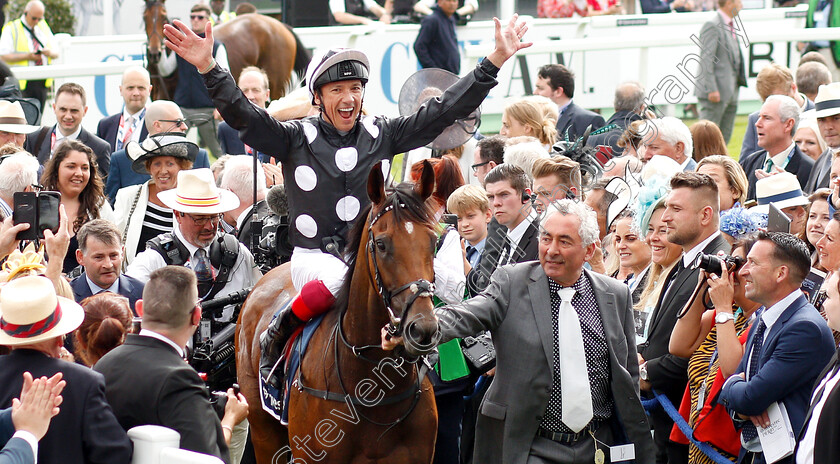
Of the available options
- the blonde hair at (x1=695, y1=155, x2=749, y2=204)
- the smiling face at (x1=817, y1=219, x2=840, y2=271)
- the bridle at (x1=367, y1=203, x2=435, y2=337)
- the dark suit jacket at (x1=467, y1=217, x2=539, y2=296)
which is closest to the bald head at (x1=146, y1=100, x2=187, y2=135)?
the dark suit jacket at (x1=467, y1=217, x2=539, y2=296)

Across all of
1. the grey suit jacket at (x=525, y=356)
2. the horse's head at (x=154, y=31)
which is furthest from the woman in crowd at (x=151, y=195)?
the horse's head at (x=154, y=31)

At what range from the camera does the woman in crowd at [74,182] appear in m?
7.92

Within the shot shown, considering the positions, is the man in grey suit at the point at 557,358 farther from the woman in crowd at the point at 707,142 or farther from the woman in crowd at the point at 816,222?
the woman in crowd at the point at 707,142

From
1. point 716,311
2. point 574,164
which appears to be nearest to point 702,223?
point 716,311

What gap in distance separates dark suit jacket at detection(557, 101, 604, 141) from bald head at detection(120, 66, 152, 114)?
4.18m

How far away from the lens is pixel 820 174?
322 inches

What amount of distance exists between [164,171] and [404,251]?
386 centimetres

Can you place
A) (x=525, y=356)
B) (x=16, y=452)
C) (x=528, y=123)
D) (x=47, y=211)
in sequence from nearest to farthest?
1. (x=16, y=452)
2. (x=525, y=356)
3. (x=47, y=211)
4. (x=528, y=123)

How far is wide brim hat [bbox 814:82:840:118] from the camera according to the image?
8.14m

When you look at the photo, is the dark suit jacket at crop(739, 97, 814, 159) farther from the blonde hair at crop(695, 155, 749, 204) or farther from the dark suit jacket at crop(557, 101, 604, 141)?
the blonde hair at crop(695, 155, 749, 204)

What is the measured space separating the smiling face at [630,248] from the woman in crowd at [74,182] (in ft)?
12.7

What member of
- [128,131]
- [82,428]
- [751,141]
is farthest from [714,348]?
[128,131]

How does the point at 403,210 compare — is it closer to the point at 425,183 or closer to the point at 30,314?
the point at 425,183

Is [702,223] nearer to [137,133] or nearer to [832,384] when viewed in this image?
[832,384]
